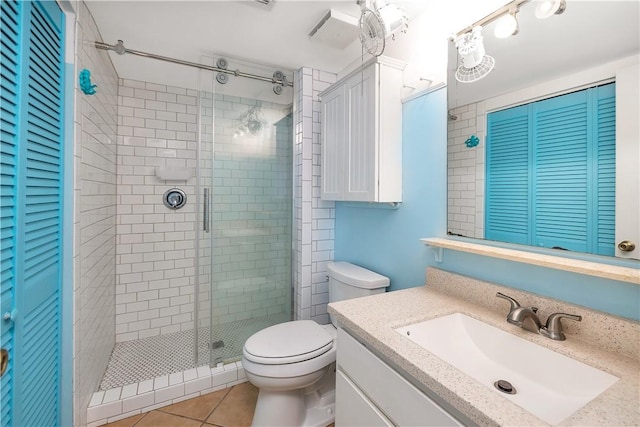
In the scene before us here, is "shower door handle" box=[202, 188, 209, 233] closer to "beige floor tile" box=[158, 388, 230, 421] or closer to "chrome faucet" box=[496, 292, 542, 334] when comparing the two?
"beige floor tile" box=[158, 388, 230, 421]

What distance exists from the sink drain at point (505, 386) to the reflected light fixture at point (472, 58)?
1.16m

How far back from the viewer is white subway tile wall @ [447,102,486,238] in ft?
4.08

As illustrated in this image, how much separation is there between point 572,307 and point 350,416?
85cm

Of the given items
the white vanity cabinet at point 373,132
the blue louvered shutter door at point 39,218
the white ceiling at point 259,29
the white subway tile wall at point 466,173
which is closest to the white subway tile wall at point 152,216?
the white ceiling at point 259,29

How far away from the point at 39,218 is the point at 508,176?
5.91 ft

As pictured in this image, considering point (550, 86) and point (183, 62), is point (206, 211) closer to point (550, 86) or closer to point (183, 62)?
point (183, 62)

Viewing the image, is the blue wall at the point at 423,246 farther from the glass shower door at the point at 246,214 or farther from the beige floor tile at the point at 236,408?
the beige floor tile at the point at 236,408

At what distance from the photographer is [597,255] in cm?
90

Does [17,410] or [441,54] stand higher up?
[441,54]

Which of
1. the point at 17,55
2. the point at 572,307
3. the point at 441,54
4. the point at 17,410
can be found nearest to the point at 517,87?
the point at 441,54

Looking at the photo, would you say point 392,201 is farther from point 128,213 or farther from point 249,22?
point 128,213

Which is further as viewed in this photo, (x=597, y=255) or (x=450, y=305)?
(x=450, y=305)

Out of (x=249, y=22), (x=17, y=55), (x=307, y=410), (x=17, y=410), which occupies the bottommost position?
(x=307, y=410)

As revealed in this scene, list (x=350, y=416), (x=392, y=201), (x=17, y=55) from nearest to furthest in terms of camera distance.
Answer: (x=17, y=55) < (x=350, y=416) < (x=392, y=201)
